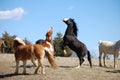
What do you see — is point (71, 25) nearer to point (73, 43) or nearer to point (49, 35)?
point (73, 43)

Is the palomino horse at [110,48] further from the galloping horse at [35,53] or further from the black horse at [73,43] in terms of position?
the galloping horse at [35,53]

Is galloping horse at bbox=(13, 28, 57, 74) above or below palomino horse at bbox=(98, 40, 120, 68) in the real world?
below

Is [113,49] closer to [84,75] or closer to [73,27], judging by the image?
[73,27]

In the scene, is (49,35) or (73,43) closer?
(49,35)

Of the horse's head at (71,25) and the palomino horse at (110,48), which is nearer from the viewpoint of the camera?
the horse's head at (71,25)

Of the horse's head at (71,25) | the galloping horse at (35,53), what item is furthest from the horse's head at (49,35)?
the horse's head at (71,25)

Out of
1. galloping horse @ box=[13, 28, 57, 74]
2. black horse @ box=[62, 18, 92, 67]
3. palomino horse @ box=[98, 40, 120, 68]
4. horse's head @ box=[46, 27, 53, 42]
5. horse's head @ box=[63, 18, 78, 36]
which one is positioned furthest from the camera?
palomino horse @ box=[98, 40, 120, 68]

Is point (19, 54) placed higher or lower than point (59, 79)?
higher

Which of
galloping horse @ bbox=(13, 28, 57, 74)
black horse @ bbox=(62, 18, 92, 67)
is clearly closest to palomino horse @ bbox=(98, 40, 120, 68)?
black horse @ bbox=(62, 18, 92, 67)

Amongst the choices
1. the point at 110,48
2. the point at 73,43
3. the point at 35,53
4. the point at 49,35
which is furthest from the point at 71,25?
the point at 35,53

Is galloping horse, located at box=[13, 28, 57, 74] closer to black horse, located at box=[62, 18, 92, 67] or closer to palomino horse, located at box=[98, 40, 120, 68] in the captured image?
black horse, located at box=[62, 18, 92, 67]

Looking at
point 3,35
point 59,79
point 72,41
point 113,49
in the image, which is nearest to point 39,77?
point 59,79

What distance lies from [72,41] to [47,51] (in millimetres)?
3955

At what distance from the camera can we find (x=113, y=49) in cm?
1995
